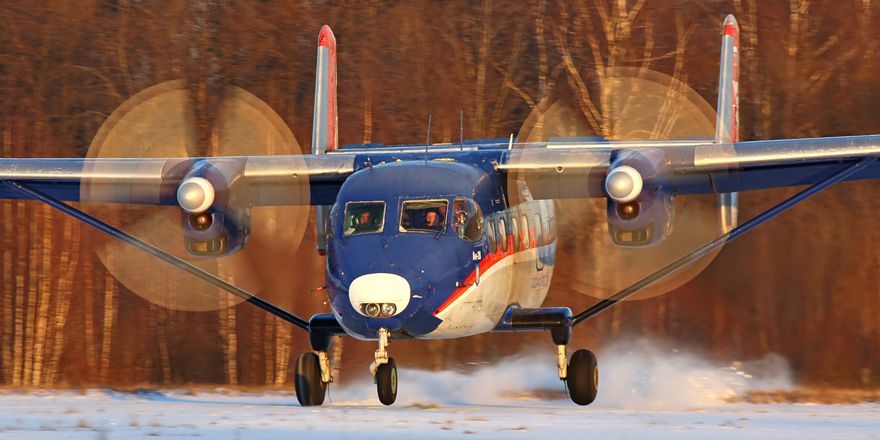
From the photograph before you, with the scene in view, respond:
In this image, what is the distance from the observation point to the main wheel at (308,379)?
18125 millimetres

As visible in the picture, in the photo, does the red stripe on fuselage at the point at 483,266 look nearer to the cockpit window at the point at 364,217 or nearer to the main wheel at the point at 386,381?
the main wheel at the point at 386,381

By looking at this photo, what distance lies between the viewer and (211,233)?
18.0m

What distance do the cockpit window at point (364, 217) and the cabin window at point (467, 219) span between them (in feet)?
2.82

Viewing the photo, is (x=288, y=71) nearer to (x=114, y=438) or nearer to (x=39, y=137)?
(x=39, y=137)

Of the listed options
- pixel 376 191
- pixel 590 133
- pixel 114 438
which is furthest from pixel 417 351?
pixel 114 438

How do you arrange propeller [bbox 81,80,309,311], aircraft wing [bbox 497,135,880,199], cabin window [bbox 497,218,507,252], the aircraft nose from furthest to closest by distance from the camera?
propeller [bbox 81,80,309,311]
aircraft wing [bbox 497,135,880,199]
cabin window [bbox 497,218,507,252]
the aircraft nose

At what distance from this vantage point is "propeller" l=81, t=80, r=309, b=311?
30.0 m

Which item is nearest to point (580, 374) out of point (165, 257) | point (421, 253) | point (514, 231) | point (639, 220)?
point (514, 231)

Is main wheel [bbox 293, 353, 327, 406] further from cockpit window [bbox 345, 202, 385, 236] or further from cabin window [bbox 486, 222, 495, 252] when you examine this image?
cabin window [bbox 486, 222, 495, 252]

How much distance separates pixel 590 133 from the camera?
105 ft

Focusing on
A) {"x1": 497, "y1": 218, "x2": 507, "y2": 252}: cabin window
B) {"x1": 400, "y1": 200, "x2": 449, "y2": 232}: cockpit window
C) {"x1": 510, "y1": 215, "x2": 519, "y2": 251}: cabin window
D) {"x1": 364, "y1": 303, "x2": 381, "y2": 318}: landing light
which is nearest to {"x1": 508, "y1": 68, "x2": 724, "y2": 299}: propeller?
{"x1": 510, "y1": 215, "x2": 519, "y2": 251}: cabin window

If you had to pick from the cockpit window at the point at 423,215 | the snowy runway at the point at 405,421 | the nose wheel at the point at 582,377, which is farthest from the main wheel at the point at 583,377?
the cockpit window at the point at 423,215

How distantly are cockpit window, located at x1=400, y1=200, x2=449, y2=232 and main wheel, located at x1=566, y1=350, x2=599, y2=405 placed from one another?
341cm

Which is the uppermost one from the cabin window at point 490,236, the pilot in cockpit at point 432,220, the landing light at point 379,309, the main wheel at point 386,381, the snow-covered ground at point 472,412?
the pilot in cockpit at point 432,220
